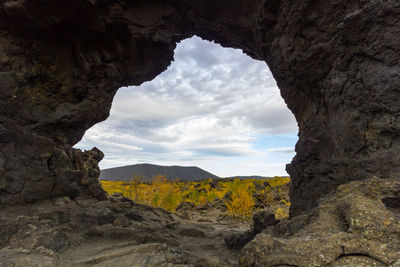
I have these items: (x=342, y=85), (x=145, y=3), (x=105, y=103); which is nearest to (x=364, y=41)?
(x=342, y=85)

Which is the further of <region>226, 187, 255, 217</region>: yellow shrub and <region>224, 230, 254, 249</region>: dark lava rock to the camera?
<region>226, 187, 255, 217</region>: yellow shrub

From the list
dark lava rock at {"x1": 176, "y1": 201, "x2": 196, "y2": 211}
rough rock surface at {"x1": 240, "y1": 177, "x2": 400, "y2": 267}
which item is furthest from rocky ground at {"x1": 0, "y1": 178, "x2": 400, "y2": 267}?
dark lava rock at {"x1": 176, "y1": 201, "x2": 196, "y2": 211}

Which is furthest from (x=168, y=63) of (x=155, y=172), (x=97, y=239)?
(x=155, y=172)

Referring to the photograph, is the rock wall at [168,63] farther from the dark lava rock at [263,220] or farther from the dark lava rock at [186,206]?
the dark lava rock at [186,206]

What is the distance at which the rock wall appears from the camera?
413 centimetres

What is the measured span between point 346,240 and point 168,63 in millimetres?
8876

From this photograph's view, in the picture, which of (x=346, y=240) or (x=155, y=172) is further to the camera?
(x=155, y=172)

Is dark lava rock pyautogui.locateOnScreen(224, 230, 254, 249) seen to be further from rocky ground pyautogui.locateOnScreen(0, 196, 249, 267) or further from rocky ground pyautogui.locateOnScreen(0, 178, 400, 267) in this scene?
rocky ground pyautogui.locateOnScreen(0, 196, 249, 267)

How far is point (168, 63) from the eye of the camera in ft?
31.7

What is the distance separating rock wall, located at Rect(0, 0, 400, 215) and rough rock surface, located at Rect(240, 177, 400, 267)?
1121mm

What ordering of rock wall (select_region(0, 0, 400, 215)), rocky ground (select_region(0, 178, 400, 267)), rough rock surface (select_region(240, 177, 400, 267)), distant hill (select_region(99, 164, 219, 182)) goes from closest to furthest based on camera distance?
rough rock surface (select_region(240, 177, 400, 267)) → rocky ground (select_region(0, 178, 400, 267)) → rock wall (select_region(0, 0, 400, 215)) → distant hill (select_region(99, 164, 219, 182))

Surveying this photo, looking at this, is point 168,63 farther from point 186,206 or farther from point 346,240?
point 186,206

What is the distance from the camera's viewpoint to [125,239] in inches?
245

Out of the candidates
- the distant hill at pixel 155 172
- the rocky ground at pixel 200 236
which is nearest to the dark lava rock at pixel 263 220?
the rocky ground at pixel 200 236
